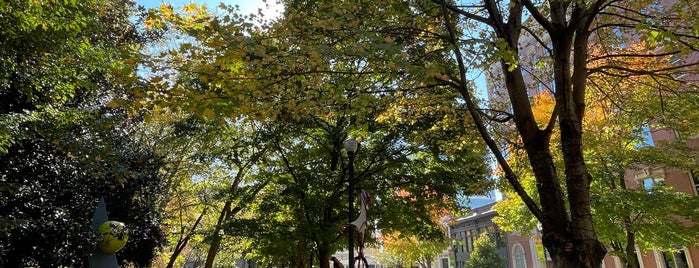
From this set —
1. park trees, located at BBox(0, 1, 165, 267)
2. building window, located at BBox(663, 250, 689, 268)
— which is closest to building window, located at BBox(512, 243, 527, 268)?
building window, located at BBox(663, 250, 689, 268)

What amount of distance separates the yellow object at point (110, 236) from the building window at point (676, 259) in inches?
925

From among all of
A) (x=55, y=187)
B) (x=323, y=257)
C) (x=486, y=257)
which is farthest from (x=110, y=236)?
(x=486, y=257)

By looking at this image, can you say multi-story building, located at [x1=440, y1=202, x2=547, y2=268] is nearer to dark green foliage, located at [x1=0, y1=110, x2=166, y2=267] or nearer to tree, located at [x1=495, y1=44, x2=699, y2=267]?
tree, located at [x1=495, y1=44, x2=699, y2=267]

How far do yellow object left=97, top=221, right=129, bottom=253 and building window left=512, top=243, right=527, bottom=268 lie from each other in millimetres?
34261

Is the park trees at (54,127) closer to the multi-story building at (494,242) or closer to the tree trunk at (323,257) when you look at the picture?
the tree trunk at (323,257)

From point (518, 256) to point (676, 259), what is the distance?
17.0 meters

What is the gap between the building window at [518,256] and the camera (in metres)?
35.6

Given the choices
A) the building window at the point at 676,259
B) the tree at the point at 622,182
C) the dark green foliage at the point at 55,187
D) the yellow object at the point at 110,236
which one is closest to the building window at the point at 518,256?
the building window at the point at 676,259

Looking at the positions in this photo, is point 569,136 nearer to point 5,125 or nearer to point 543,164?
point 543,164

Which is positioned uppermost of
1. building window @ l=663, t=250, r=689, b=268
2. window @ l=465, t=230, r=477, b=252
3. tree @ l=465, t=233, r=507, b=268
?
window @ l=465, t=230, r=477, b=252

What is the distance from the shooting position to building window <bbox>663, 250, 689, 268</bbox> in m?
19.9

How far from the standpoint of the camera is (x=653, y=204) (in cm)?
1296

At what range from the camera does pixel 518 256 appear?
1438 inches

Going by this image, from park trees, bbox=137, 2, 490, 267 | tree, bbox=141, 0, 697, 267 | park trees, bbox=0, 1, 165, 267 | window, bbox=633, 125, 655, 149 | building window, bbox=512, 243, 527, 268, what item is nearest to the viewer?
tree, bbox=141, 0, 697, 267
